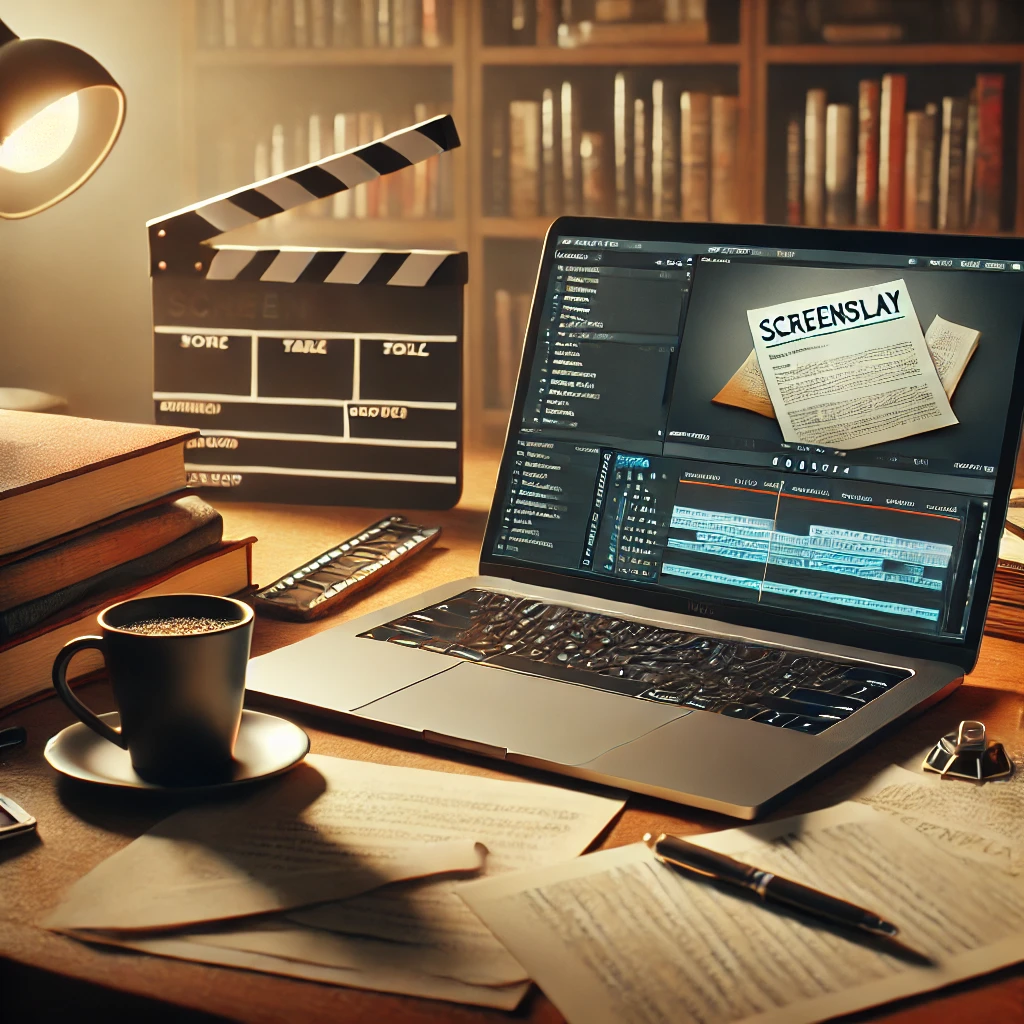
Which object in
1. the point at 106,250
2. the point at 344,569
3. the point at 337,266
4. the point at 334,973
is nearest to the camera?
the point at 334,973

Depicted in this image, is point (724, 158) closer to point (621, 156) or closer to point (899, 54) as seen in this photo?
point (621, 156)

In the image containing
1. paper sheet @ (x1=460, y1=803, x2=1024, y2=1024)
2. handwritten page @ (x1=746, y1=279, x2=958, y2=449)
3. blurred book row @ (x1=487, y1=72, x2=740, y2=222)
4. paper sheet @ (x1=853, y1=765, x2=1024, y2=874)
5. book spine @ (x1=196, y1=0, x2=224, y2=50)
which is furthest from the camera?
book spine @ (x1=196, y1=0, x2=224, y2=50)

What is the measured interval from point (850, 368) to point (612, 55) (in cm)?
154

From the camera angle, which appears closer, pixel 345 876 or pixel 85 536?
pixel 345 876

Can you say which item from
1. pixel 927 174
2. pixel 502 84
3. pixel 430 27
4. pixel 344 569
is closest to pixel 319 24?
pixel 430 27

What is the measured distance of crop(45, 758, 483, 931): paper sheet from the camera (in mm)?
511

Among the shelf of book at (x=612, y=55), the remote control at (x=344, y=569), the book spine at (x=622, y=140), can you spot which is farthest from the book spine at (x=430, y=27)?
the remote control at (x=344, y=569)

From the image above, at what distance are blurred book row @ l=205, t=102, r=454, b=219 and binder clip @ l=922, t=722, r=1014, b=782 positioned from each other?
1.86 m

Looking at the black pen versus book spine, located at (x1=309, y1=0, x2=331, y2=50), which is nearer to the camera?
the black pen

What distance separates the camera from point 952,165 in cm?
220

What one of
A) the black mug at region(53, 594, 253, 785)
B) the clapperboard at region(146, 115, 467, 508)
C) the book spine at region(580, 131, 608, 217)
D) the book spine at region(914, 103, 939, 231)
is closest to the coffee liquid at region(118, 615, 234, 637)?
the black mug at region(53, 594, 253, 785)

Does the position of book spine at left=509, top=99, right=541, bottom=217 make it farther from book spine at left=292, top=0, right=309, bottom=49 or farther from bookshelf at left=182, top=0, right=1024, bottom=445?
book spine at left=292, top=0, right=309, bottom=49

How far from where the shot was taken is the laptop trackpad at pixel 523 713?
0.66 metres

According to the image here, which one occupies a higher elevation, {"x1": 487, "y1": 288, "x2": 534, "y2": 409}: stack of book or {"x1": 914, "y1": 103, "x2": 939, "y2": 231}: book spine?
{"x1": 914, "y1": 103, "x2": 939, "y2": 231}: book spine
